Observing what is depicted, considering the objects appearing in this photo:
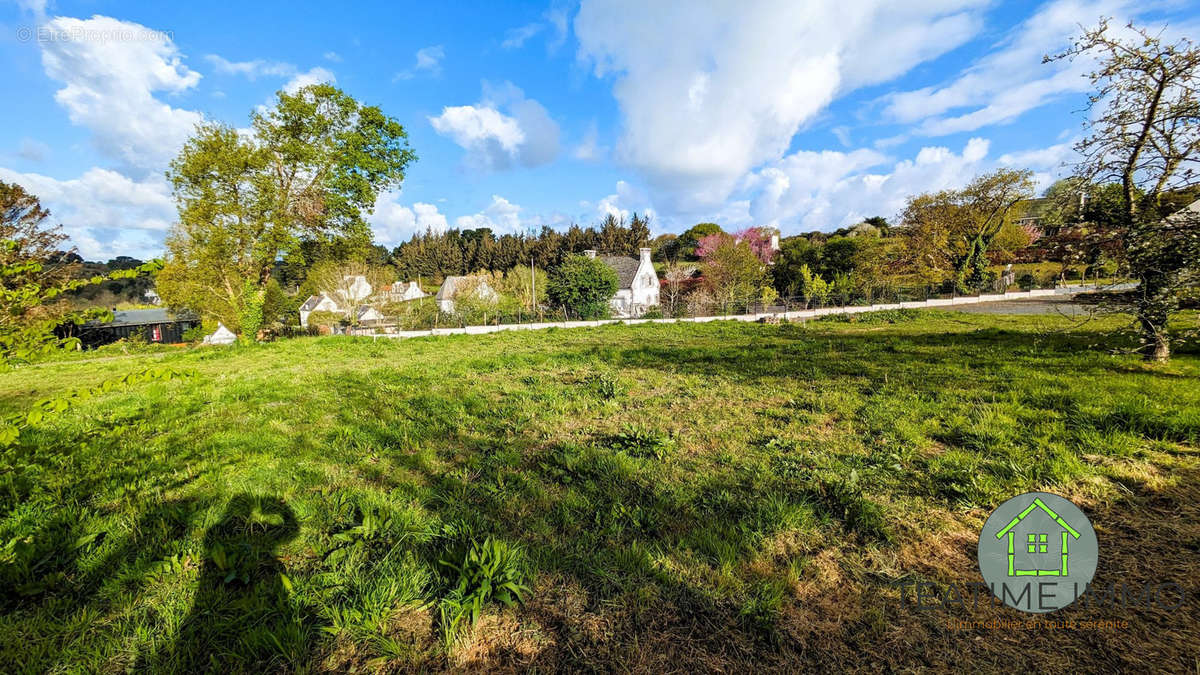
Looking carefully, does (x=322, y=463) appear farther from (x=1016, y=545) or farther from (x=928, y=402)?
(x=928, y=402)

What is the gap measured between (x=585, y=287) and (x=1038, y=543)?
25416 mm

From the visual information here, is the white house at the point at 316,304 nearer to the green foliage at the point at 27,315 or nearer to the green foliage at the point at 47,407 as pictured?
the green foliage at the point at 27,315

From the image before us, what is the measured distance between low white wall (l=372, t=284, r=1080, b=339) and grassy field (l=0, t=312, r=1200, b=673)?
16.1 meters

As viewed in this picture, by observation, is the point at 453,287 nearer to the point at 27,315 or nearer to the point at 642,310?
the point at 642,310

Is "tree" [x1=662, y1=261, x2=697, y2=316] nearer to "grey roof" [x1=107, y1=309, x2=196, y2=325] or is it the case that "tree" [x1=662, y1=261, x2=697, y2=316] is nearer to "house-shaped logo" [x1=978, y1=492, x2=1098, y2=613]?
"house-shaped logo" [x1=978, y1=492, x2=1098, y2=613]

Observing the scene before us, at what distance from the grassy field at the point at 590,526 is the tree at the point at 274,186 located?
53.8 ft

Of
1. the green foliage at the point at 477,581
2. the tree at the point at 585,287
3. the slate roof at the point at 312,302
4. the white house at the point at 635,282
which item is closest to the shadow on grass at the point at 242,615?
the green foliage at the point at 477,581

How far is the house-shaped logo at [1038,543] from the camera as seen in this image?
8.71 ft

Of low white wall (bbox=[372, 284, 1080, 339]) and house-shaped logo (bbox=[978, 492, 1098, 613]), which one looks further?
low white wall (bbox=[372, 284, 1080, 339])

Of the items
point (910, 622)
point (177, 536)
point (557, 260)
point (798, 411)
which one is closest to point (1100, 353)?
point (798, 411)

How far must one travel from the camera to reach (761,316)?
24469 millimetres

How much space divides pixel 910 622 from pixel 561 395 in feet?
18.0

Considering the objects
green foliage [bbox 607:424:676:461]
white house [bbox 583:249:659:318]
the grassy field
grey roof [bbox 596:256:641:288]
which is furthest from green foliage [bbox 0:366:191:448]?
grey roof [bbox 596:256:641:288]

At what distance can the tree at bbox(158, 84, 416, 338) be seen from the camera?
18.7 metres
